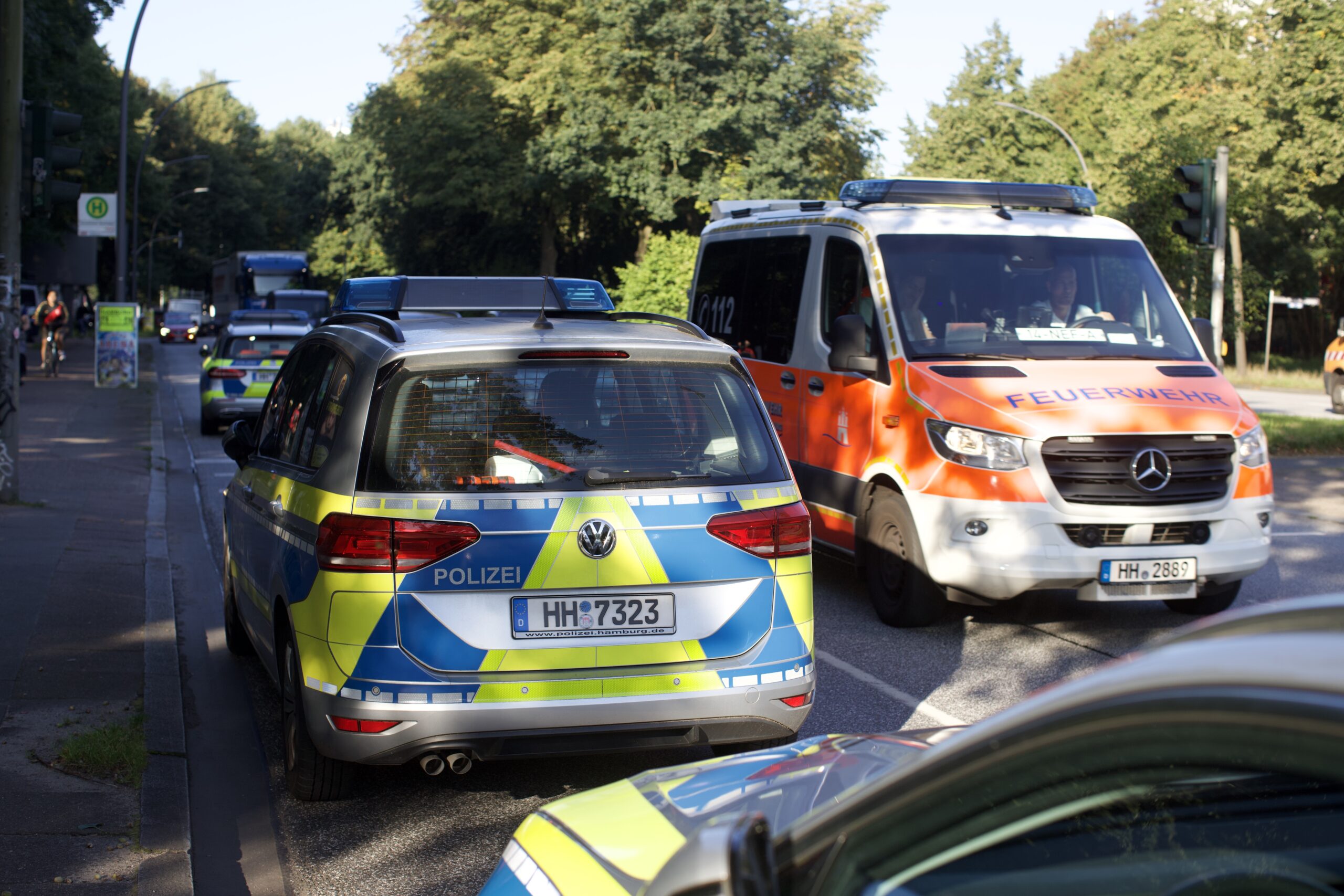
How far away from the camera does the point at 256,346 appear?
65.6 ft

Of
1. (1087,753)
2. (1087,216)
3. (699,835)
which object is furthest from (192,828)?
(1087,216)

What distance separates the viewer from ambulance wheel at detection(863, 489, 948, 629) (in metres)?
7.58

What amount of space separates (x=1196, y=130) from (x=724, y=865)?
42.7 meters

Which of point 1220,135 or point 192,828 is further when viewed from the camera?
point 1220,135

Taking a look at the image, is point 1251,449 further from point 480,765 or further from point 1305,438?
point 1305,438

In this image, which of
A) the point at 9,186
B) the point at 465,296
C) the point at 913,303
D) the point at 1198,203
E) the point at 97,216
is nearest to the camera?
the point at 465,296

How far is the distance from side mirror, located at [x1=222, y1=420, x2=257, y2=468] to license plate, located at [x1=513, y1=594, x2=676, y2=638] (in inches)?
100

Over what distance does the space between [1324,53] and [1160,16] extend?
1517cm

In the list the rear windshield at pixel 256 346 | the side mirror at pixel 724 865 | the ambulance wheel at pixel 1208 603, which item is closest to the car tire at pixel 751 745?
the side mirror at pixel 724 865

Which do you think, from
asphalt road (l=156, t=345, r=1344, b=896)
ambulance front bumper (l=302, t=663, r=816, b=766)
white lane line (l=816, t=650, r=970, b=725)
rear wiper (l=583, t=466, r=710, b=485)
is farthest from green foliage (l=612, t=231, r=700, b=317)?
ambulance front bumper (l=302, t=663, r=816, b=766)

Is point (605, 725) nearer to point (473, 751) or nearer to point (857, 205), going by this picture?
point (473, 751)

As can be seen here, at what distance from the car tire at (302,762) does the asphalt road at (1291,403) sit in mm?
19861

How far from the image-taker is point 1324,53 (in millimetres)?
39969

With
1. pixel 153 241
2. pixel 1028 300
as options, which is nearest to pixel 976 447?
pixel 1028 300
